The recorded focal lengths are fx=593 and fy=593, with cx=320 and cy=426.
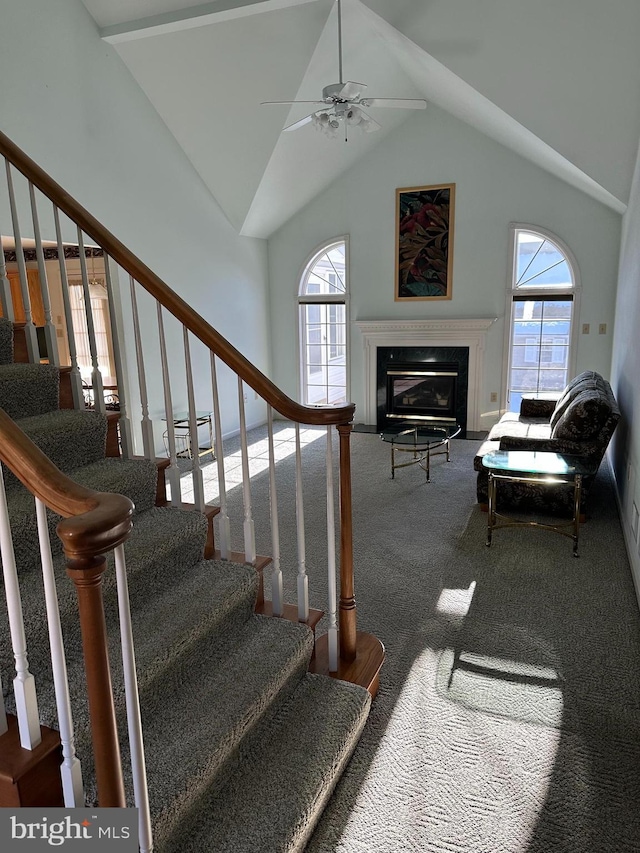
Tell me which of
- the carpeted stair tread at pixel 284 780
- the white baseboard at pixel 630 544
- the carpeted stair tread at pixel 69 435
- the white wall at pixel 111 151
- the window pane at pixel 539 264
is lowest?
the white baseboard at pixel 630 544

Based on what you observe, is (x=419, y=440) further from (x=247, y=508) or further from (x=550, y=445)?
(x=247, y=508)

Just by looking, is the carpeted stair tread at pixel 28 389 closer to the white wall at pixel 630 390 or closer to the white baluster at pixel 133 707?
the white baluster at pixel 133 707

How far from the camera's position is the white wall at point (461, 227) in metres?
6.33

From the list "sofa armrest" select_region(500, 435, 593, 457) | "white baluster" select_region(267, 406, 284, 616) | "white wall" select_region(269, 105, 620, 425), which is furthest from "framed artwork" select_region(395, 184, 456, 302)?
"white baluster" select_region(267, 406, 284, 616)

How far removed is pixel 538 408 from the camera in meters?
5.92

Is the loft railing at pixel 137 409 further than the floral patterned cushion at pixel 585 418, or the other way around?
the floral patterned cushion at pixel 585 418

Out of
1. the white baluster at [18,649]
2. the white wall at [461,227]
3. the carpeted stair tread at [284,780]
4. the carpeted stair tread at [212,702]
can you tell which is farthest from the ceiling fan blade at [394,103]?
the white baluster at [18,649]

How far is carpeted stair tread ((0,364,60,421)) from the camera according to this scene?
2.32 meters

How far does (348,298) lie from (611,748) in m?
6.09

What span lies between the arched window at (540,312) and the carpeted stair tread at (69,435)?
17.9 feet

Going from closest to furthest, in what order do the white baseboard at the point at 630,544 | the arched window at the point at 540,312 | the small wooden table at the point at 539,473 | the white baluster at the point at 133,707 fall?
the white baluster at the point at 133,707 → the white baseboard at the point at 630,544 → the small wooden table at the point at 539,473 → the arched window at the point at 540,312

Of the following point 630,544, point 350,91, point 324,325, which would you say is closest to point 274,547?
point 630,544

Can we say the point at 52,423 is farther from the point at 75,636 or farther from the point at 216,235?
the point at 216,235

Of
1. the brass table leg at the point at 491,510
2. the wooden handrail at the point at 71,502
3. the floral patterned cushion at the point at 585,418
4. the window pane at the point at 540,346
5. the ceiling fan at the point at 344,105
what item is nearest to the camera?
the wooden handrail at the point at 71,502
